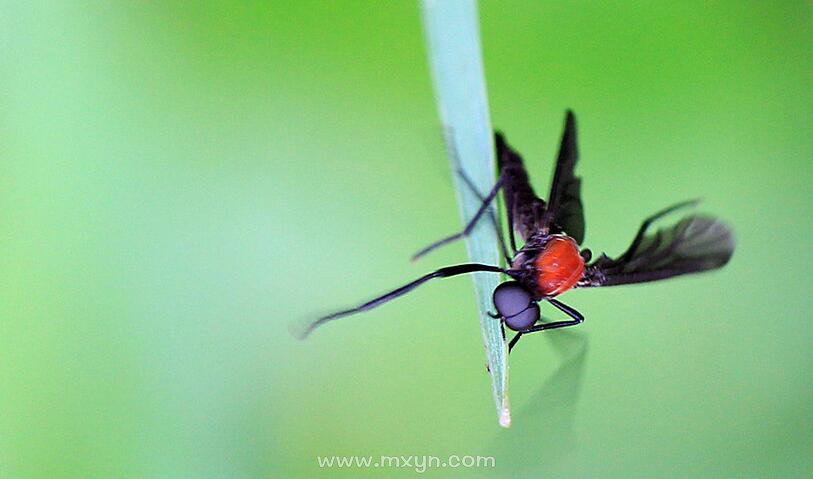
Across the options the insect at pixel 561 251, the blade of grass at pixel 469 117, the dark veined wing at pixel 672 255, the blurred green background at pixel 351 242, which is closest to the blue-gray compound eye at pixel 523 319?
the insect at pixel 561 251

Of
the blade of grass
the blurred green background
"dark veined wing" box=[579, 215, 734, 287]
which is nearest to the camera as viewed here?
the blade of grass

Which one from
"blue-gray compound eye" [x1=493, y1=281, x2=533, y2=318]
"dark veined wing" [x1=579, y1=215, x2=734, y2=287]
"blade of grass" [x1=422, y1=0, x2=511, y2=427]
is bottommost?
"dark veined wing" [x1=579, y1=215, x2=734, y2=287]

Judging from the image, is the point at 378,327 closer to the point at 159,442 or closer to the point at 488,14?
the point at 159,442

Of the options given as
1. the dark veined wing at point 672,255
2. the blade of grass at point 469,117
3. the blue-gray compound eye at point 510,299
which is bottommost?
the dark veined wing at point 672,255

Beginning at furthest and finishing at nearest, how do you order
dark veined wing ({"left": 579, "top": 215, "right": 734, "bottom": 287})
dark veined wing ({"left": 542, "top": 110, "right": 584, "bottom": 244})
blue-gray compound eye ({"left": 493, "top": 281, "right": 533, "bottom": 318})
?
dark veined wing ({"left": 542, "top": 110, "right": 584, "bottom": 244}) < dark veined wing ({"left": 579, "top": 215, "right": 734, "bottom": 287}) < blue-gray compound eye ({"left": 493, "top": 281, "right": 533, "bottom": 318})

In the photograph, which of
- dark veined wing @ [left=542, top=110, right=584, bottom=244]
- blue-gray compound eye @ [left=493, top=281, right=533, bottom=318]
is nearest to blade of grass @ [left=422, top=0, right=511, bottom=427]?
blue-gray compound eye @ [left=493, top=281, right=533, bottom=318]

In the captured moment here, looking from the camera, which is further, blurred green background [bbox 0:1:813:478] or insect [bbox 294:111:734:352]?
blurred green background [bbox 0:1:813:478]

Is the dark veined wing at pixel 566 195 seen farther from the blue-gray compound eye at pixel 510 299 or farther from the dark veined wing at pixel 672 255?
the blue-gray compound eye at pixel 510 299

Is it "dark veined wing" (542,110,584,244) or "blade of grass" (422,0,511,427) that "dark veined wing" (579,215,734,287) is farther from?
"blade of grass" (422,0,511,427)
